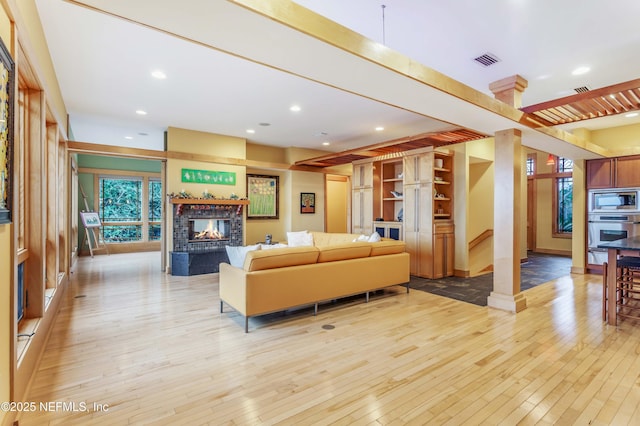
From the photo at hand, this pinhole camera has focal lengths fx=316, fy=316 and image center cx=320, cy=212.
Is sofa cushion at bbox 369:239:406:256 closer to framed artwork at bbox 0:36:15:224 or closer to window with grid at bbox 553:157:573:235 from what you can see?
framed artwork at bbox 0:36:15:224

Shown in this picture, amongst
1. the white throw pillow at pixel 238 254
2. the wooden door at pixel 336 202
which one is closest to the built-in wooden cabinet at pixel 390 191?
the wooden door at pixel 336 202

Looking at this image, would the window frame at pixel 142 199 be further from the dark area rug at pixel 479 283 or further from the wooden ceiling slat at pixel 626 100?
→ the wooden ceiling slat at pixel 626 100

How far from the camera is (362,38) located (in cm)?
217

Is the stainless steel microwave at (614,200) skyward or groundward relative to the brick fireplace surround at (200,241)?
skyward

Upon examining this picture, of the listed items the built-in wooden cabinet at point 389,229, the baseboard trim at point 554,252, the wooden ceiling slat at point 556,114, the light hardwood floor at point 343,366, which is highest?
the wooden ceiling slat at point 556,114

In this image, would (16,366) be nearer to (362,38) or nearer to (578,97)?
(362,38)

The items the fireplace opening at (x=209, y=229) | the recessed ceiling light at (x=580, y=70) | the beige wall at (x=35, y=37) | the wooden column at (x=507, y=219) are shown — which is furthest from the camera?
the fireplace opening at (x=209, y=229)

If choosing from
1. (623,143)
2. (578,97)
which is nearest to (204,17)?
(578,97)

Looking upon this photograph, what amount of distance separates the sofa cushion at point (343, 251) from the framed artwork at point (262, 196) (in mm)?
4456

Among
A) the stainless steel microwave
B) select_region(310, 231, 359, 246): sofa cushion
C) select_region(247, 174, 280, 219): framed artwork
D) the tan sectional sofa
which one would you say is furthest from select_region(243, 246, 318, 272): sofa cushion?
the stainless steel microwave

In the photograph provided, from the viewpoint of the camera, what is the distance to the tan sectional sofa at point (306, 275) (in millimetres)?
3437

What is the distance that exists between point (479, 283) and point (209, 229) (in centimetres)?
567

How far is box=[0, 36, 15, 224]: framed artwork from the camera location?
167 cm

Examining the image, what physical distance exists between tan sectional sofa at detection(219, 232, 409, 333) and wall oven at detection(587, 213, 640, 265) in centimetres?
446
